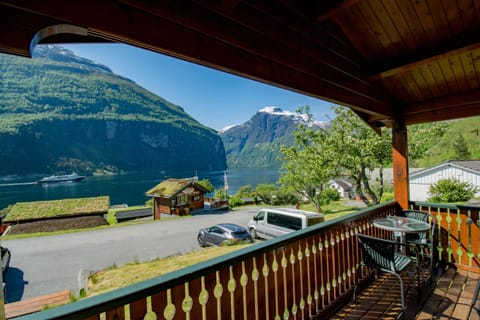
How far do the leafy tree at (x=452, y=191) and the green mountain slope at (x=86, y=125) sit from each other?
2692 inches

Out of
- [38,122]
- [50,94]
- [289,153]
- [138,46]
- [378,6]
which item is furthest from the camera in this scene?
[50,94]

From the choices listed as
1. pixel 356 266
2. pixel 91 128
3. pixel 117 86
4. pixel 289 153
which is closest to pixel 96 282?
pixel 356 266

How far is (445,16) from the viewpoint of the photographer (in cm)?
220

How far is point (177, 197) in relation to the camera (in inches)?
874

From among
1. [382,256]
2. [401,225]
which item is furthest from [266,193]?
[382,256]

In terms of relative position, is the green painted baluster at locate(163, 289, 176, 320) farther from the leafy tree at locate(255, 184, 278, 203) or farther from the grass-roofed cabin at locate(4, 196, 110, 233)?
the leafy tree at locate(255, 184, 278, 203)

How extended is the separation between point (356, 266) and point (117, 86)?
13096cm

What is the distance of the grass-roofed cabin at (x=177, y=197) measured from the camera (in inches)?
861

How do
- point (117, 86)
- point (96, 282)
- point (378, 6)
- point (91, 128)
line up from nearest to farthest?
point (378, 6), point (96, 282), point (91, 128), point (117, 86)

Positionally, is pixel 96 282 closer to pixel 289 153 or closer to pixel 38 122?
pixel 289 153

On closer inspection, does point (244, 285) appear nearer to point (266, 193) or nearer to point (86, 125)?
point (266, 193)

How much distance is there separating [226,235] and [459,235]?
6581mm

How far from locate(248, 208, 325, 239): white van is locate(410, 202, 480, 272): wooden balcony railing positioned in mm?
4526

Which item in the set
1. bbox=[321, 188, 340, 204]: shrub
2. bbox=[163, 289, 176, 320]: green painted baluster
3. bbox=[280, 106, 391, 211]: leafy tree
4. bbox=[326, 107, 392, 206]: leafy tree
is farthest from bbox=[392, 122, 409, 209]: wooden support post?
bbox=[321, 188, 340, 204]: shrub
